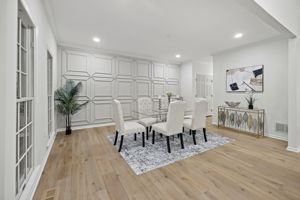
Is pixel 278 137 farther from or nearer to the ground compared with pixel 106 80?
nearer to the ground

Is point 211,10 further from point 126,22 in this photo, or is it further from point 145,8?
point 126,22

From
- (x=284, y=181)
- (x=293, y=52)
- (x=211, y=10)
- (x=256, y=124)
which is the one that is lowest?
(x=284, y=181)

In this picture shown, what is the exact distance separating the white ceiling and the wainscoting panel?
53cm

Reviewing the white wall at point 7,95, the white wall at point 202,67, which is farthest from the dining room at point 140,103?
the white wall at point 202,67

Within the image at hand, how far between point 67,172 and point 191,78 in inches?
207

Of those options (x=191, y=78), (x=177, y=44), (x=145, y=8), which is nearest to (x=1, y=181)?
(x=145, y=8)

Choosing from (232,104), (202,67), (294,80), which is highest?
(202,67)

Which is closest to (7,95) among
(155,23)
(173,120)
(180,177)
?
(180,177)

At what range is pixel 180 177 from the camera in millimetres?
1702

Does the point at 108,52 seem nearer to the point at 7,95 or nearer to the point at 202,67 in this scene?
the point at 7,95

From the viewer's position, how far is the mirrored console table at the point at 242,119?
340 cm

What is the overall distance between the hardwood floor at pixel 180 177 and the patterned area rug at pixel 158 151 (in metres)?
0.12

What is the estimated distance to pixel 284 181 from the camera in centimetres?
162

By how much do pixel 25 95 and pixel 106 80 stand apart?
9.86 feet
